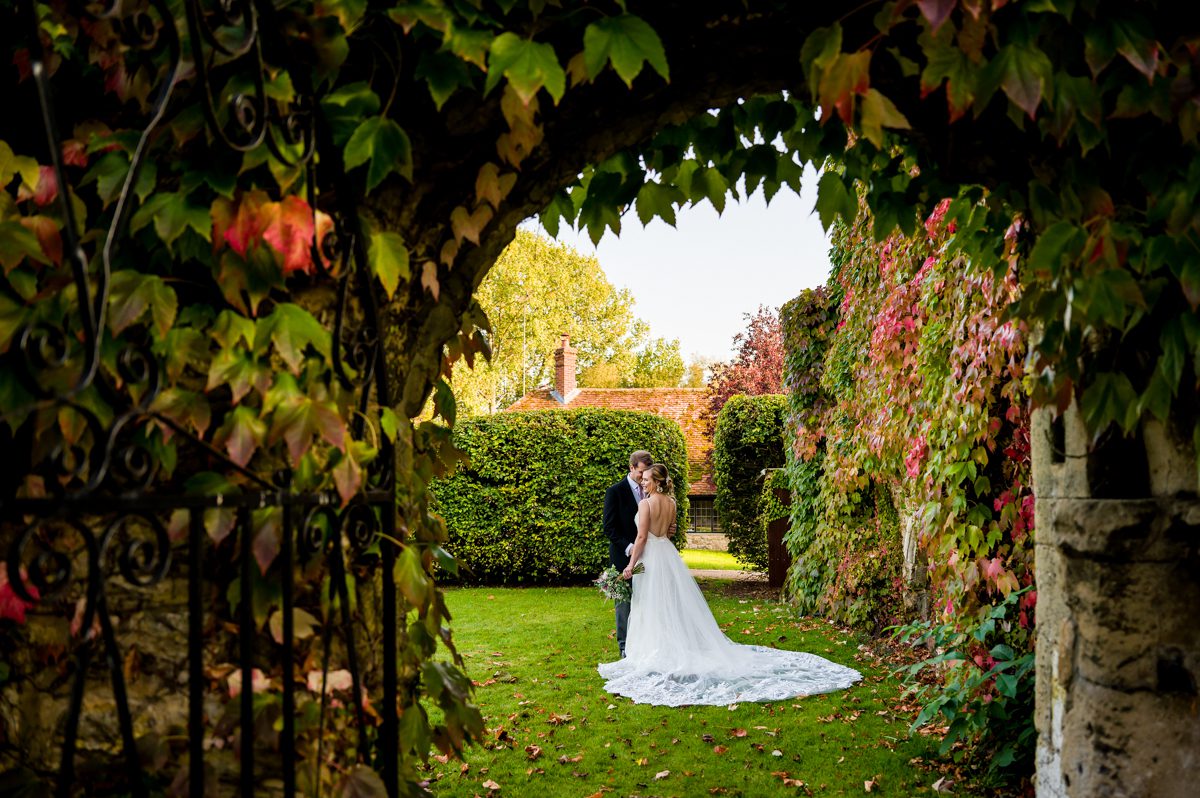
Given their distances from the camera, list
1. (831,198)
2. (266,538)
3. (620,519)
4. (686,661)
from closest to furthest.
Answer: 1. (266,538)
2. (831,198)
3. (686,661)
4. (620,519)

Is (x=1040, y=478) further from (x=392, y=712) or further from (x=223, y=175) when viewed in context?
(x=223, y=175)

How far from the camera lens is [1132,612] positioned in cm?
261

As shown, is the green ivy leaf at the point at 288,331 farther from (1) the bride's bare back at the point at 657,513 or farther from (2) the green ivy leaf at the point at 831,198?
(1) the bride's bare back at the point at 657,513

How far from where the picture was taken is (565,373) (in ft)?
98.0

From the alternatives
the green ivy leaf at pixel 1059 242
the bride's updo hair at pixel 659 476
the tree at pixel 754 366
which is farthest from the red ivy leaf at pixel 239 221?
the tree at pixel 754 366

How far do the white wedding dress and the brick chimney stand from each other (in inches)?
817

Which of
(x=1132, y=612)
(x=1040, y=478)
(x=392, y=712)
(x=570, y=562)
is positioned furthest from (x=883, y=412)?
(x=570, y=562)

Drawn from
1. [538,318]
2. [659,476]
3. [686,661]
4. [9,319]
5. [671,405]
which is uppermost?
[538,318]

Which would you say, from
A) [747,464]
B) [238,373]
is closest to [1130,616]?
[238,373]

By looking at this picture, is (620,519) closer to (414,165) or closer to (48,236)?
(414,165)

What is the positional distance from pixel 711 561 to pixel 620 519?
470 inches

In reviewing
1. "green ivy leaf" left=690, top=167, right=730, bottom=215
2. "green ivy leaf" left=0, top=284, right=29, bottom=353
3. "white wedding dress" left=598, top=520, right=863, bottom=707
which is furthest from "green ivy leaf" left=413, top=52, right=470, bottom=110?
"white wedding dress" left=598, top=520, right=863, bottom=707

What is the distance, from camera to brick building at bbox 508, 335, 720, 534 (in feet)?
92.1

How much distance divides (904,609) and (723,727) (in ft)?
10.5
